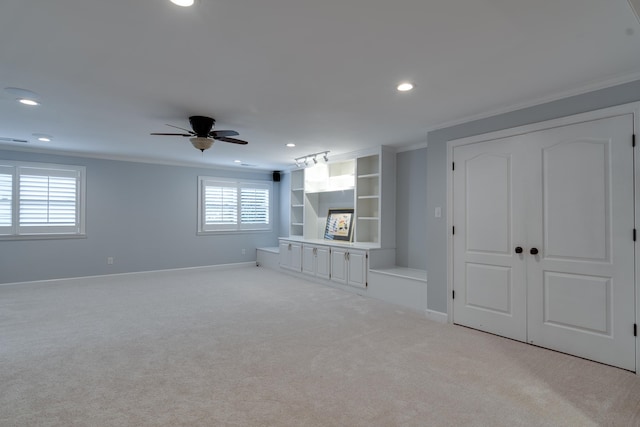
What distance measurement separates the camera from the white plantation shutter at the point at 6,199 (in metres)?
5.48

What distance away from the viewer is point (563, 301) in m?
3.10

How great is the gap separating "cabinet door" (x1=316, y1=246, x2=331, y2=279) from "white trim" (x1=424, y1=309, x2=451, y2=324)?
2162 mm

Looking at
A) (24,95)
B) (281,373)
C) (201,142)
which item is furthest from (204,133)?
(281,373)

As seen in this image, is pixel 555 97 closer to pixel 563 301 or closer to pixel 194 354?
pixel 563 301

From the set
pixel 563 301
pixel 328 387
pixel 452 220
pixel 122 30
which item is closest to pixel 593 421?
pixel 563 301

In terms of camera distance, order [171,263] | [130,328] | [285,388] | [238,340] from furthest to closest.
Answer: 1. [171,263]
2. [130,328]
3. [238,340]
4. [285,388]

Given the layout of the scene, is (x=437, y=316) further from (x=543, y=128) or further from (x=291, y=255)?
(x=291, y=255)

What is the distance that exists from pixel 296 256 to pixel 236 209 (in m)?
2.15

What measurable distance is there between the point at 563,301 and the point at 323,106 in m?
3.02

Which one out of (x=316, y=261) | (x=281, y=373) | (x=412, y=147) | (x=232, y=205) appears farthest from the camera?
(x=232, y=205)

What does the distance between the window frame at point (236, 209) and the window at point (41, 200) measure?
2187mm

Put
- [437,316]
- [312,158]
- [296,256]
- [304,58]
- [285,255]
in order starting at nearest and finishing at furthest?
1. [304,58]
2. [437,316]
3. [312,158]
4. [296,256]
5. [285,255]

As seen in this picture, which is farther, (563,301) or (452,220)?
(452,220)

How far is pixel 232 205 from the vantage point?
7.89m
